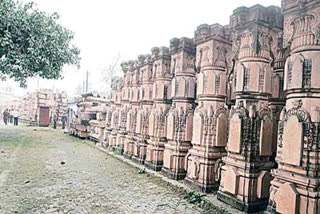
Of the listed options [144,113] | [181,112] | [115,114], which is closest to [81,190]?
[181,112]

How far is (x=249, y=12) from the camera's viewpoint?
4195mm

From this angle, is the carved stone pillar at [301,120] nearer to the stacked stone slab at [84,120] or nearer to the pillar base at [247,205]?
the pillar base at [247,205]

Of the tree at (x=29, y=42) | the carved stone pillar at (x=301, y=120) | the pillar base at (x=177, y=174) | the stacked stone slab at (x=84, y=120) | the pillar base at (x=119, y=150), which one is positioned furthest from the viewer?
the stacked stone slab at (x=84, y=120)

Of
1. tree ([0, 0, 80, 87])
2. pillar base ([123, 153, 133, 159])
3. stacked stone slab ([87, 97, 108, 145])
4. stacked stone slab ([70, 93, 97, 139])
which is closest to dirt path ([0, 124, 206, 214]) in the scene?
pillar base ([123, 153, 133, 159])

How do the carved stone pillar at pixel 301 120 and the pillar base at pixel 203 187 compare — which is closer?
the carved stone pillar at pixel 301 120

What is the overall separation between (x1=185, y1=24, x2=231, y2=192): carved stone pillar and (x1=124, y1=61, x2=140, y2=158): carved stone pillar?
3.59 metres

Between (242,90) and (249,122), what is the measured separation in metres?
0.51

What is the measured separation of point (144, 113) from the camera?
7.89 m

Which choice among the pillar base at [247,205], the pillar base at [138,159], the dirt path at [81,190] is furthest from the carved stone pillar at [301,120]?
the pillar base at [138,159]

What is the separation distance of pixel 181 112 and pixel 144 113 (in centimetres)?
214

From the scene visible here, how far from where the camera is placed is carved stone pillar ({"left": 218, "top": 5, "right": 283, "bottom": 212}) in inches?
A: 158

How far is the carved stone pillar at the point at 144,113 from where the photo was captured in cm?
776

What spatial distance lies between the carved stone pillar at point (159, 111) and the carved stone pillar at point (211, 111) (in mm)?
1753

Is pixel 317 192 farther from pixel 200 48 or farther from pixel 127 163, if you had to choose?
pixel 127 163
